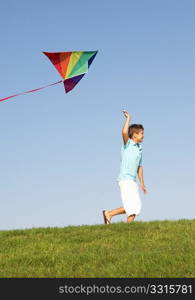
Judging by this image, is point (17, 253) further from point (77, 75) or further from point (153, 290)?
point (77, 75)

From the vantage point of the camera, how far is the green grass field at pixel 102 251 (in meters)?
9.32

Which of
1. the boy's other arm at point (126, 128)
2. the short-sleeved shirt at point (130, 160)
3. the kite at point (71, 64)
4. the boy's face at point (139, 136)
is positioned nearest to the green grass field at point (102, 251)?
the short-sleeved shirt at point (130, 160)

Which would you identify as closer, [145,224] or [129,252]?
[129,252]

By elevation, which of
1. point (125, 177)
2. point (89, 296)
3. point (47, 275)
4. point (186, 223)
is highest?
point (125, 177)

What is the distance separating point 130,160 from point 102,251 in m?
3.87

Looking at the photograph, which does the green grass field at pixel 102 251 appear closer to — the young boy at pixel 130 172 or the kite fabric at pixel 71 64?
the young boy at pixel 130 172

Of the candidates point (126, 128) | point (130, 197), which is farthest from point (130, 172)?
point (126, 128)

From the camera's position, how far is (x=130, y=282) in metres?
8.50

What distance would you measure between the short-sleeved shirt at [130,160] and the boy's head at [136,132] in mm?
115

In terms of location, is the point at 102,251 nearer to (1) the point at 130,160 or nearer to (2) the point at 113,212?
(2) the point at 113,212

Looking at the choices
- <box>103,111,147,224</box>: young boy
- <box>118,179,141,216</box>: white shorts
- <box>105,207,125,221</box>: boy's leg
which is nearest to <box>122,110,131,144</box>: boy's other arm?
<box>103,111,147,224</box>: young boy

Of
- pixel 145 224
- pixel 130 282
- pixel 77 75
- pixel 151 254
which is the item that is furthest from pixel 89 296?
pixel 77 75

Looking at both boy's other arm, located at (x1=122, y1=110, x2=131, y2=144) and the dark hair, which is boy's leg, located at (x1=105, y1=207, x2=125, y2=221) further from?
the dark hair

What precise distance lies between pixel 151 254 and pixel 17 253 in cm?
269
